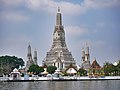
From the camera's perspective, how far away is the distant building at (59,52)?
118306mm

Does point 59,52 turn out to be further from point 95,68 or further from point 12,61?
point 12,61

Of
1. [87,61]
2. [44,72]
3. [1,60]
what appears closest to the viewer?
[44,72]

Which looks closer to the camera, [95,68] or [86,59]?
[95,68]

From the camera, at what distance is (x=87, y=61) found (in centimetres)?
12800

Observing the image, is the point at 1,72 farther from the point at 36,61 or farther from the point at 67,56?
the point at 36,61

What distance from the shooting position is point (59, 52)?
119m

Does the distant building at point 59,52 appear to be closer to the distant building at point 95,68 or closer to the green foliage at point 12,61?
the distant building at point 95,68

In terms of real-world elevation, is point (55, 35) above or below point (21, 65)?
above

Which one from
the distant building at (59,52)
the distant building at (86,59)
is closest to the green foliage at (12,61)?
the distant building at (59,52)

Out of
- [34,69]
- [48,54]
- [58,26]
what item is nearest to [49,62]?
[48,54]

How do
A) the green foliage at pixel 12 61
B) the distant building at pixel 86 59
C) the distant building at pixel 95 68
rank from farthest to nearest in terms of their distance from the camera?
the distant building at pixel 86 59 → the green foliage at pixel 12 61 → the distant building at pixel 95 68

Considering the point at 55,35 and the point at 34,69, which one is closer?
the point at 34,69

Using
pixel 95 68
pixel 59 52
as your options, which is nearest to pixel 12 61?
pixel 59 52

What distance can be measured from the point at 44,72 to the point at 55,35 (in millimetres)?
29420
